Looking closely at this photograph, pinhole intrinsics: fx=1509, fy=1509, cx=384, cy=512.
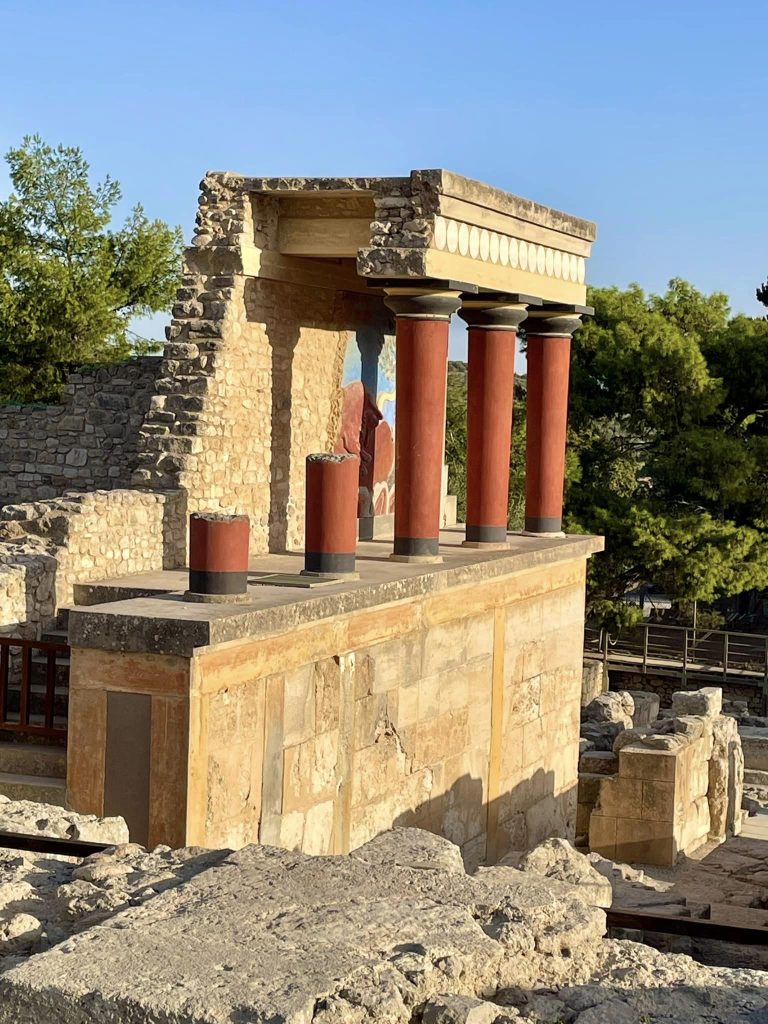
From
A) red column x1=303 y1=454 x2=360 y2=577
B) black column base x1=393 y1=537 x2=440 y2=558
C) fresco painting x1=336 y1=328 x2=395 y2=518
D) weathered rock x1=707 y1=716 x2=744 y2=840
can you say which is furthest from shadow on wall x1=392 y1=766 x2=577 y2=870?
fresco painting x1=336 y1=328 x2=395 y2=518

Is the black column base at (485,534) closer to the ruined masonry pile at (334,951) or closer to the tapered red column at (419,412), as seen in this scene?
the tapered red column at (419,412)

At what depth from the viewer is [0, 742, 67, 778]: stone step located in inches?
366

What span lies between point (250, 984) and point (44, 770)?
5.68 metres

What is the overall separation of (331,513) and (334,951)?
6.58 metres

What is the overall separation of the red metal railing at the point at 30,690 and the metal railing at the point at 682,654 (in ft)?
64.0

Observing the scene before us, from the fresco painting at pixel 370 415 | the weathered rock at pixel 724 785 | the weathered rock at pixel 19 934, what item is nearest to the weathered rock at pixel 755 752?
the weathered rock at pixel 724 785

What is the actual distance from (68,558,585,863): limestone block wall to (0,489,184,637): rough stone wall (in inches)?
74.7

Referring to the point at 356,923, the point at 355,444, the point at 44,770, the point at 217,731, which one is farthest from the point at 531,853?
the point at 355,444

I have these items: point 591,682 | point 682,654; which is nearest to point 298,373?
point 591,682

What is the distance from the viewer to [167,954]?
4109mm

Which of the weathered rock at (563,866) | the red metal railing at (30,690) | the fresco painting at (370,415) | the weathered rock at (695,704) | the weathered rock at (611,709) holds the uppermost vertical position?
the fresco painting at (370,415)

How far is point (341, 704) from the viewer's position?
33.7 ft

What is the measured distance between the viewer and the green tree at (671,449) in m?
28.7

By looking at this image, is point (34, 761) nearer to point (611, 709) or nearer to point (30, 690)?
point (30, 690)
